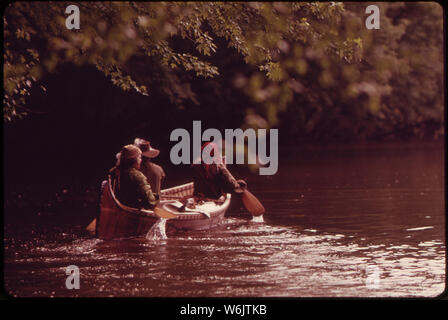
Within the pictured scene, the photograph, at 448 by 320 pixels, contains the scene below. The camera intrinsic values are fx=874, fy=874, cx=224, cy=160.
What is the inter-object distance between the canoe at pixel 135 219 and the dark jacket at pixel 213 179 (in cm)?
62

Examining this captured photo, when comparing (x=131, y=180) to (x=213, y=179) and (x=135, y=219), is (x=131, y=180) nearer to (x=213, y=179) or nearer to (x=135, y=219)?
(x=135, y=219)

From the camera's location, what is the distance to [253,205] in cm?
1764

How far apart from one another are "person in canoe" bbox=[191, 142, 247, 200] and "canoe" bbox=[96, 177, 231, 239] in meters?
0.63

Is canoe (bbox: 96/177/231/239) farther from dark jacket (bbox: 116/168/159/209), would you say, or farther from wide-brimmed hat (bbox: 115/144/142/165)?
wide-brimmed hat (bbox: 115/144/142/165)

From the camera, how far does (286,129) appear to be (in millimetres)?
49812

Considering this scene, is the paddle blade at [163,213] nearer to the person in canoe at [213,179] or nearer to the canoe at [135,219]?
→ the canoe at [135,219]

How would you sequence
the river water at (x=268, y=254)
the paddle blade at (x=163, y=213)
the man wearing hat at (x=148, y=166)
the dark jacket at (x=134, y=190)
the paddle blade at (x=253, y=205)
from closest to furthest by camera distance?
the river water at (x=268, y=254) → the dark jacket at (x=134, y=190) → the paddle blade at (x=163, y=213) → the man wearing hat at (x=148, y=166) → the paddle blade at (x=253, y=205)

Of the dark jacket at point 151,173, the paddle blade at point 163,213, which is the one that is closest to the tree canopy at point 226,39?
the paddle blade at point 163,213

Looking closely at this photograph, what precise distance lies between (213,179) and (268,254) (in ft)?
13.6

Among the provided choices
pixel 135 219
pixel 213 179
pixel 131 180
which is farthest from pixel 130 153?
pixel 213 179

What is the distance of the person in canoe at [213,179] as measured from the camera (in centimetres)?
1695

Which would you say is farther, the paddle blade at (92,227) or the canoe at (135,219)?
the paddle blade at (92,227)

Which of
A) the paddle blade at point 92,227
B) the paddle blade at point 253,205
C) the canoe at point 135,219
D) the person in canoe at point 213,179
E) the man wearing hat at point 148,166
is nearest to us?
the canoe at point 135,219

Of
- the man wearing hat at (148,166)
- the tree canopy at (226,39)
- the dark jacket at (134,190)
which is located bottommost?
the dark jacket at (134,190)
